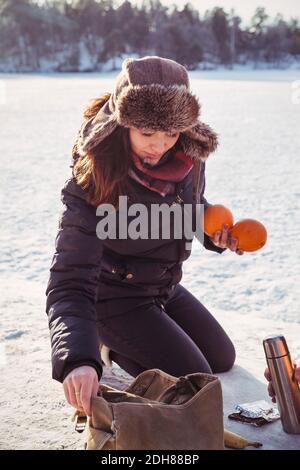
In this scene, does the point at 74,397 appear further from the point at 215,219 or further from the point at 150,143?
the point at 215,219

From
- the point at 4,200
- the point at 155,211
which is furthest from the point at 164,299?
the point at 4,200

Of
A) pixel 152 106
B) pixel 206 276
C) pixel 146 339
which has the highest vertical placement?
pixel 152 106

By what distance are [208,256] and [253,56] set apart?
4541cm

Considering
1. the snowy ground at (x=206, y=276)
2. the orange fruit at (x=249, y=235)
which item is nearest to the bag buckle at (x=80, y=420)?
the snowy ground at (x=206, y=276)

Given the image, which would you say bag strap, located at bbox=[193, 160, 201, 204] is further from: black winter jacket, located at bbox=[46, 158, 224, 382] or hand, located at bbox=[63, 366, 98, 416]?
hand, located at bbox=[63, 366, 98, 416]

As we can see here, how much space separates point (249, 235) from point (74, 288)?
770 mm

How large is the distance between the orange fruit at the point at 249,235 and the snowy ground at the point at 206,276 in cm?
45

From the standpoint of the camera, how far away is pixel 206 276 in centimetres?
385

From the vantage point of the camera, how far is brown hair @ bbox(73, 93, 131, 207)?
197 centimetres

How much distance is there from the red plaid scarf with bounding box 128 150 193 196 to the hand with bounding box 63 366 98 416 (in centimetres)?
78

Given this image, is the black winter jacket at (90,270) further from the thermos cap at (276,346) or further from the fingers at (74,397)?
the thermos cap at (276,346)

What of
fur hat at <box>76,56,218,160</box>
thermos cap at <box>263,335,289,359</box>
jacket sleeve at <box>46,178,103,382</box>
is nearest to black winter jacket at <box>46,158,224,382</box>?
jacket sleeve at <box>46,178,103,382</box>

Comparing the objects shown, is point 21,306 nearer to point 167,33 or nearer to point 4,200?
point 4,200

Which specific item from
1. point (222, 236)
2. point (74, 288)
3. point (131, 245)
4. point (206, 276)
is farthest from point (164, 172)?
point (206, 276)
